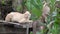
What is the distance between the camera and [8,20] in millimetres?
4449

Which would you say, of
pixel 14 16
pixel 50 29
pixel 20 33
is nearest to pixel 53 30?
pixel 50 29

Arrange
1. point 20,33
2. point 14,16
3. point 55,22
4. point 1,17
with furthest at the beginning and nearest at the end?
point 1,17 → point 14,16 → point 20,33 → point 55,22

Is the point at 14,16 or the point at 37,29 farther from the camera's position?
the point at 14,16

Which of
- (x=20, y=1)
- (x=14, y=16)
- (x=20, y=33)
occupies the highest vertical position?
(x=20, y=1)

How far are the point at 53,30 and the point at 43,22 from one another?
0.16ft

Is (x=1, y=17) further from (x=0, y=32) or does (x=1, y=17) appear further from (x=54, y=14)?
(x=54, y=14)

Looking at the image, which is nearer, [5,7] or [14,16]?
[14,16]

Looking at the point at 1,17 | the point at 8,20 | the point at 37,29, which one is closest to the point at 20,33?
the point at 8,20

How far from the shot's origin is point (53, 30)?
0.48 m

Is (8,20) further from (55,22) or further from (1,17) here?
(55,22)

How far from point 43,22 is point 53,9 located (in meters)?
0.04

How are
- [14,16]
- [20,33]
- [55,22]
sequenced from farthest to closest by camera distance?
[14,16] < [20,33] < [55,22]

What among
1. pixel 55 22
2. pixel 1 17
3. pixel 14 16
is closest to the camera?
pixel 55 22

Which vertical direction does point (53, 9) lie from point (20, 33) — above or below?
above
